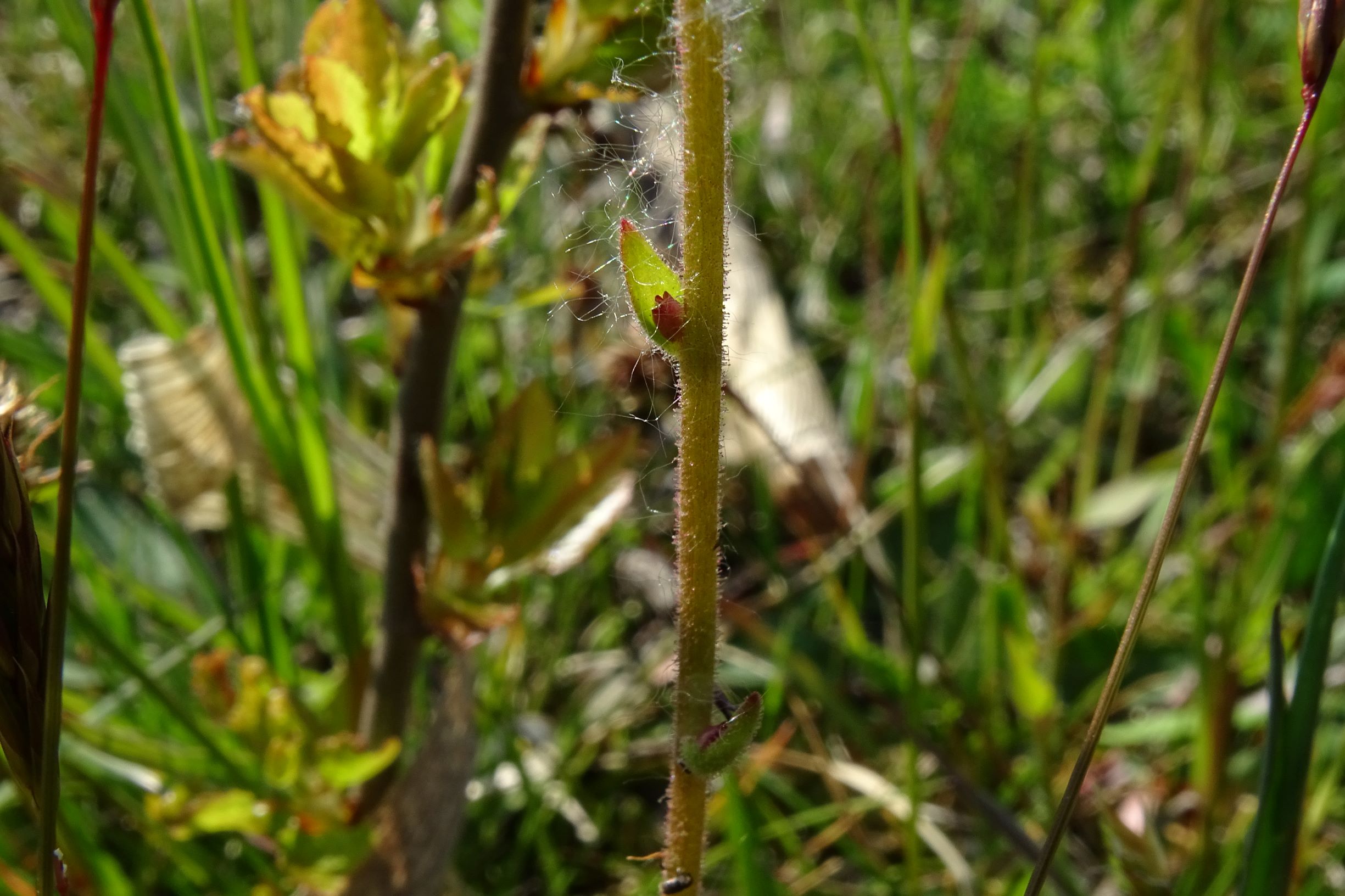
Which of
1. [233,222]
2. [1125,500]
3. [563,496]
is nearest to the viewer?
[563,496]

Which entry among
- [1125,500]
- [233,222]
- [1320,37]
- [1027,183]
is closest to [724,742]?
[1320,37]

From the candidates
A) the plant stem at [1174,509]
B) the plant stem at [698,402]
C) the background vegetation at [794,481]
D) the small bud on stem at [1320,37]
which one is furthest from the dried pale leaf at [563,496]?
the small bud on stem at [1320,37]

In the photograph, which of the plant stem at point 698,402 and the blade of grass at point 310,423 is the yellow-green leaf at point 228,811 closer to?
the blade of grass at point 310,423

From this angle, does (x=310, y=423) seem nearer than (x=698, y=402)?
No

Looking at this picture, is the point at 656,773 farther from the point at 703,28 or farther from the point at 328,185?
the point at 703,28

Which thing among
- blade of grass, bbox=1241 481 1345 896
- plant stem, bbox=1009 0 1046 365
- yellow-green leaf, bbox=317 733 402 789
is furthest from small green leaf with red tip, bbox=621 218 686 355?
plant stem, bbox=1009 0 1046 365

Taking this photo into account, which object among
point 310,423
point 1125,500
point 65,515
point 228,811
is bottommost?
point 1125,500

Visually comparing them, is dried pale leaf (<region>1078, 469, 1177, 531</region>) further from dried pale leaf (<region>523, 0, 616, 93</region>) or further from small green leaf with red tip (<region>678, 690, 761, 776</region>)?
small green leaf with red tip (<region>678, 690, 761, 776</region>)

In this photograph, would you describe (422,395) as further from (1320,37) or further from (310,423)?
(1320,37)

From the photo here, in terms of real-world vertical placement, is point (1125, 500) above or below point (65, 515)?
below
